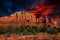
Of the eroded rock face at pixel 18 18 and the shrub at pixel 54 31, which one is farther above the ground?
the eroded rock face at pixel 18 18

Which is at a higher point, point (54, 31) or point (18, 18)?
point (18, 18)

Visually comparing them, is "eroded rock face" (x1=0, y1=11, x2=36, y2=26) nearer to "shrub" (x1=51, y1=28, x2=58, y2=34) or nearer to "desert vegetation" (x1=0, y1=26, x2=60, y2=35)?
"desert vegetation" (x1=0, y1=26, x2=60, y2=35)

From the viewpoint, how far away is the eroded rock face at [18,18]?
103 inches

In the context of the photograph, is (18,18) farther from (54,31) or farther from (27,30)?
(54,31)

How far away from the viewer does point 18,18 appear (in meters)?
2.67

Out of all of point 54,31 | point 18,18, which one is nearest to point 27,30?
point 18,18

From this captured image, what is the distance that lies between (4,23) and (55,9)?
0.85 metres

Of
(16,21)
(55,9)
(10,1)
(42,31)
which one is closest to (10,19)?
(16,21)

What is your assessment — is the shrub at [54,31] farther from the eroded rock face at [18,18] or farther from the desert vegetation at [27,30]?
the eroded rock face at [18,18]

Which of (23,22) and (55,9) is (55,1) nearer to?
(55,9)

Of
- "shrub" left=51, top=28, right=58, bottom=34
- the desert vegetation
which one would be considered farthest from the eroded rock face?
"shrub" left=51, top=28, right=58, bottom=34

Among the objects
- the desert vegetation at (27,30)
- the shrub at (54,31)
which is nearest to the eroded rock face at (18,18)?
the desert vegetation at (27,30)

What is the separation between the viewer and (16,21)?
265 centimetres

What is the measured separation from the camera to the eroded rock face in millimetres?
2627
